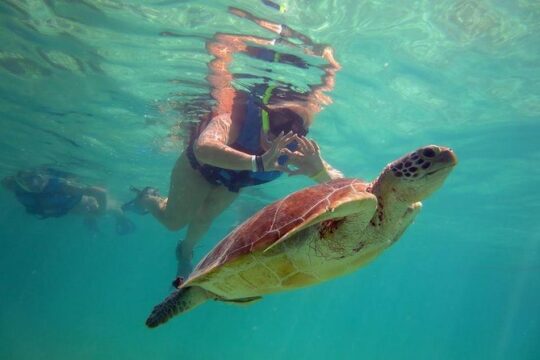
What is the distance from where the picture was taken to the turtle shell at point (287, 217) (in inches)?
107

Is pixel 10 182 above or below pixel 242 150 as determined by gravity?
below

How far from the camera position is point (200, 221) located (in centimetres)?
812

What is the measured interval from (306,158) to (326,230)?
2.12 metres

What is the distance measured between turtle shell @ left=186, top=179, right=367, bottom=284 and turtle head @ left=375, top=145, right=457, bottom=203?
275 mm

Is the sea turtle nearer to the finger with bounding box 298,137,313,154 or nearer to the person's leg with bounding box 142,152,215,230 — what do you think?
the finger with bounding box 298,137,313,154

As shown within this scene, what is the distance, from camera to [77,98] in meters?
13.0

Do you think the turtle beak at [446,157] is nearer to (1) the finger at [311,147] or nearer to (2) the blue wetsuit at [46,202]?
(1) the finger at [311,147]

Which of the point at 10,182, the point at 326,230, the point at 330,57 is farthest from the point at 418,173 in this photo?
the point at 10,182

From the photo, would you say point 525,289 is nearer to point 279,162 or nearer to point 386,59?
point 386,59

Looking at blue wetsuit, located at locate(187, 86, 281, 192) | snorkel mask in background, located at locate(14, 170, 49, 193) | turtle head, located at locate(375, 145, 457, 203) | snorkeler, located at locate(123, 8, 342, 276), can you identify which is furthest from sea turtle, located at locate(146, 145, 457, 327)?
snorkel mask in background, located at locate(14, 170, 49, 193)

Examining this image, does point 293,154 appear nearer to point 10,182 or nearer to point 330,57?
point 330,57

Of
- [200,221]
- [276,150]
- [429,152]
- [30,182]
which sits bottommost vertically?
[30,182]

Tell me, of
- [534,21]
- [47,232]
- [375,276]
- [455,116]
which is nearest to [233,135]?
[534,21]

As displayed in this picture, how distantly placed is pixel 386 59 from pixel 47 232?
54.4 metres
